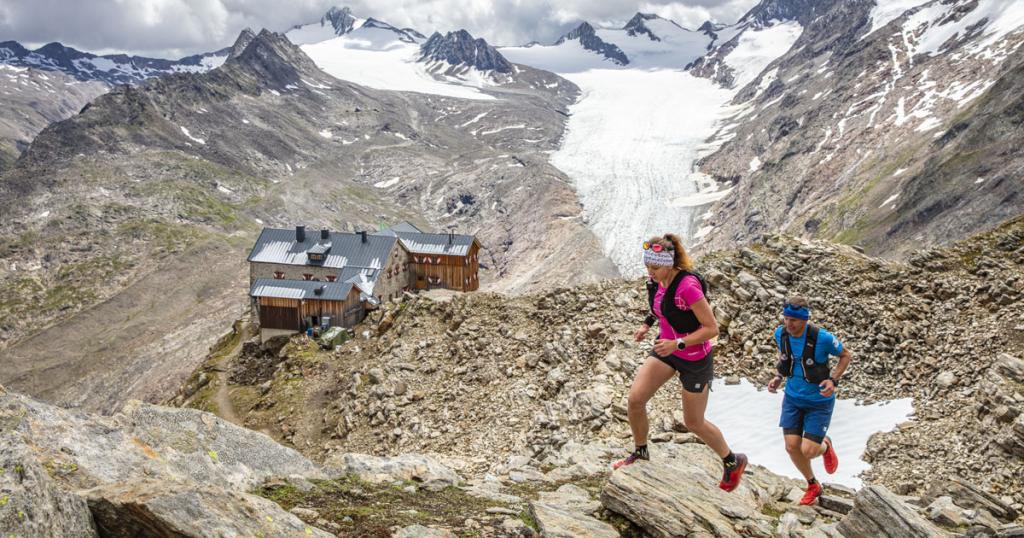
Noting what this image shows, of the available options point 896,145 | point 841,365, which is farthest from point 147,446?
point 896,145

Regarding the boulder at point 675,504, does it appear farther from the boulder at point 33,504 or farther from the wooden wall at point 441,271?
the wooden wall at point 441,271

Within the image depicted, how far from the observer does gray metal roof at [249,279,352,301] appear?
4938cm

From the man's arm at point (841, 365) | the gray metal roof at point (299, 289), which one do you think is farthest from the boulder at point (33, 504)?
the gray metal roof at point (299, 289)

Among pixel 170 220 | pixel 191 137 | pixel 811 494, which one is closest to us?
pixel 811 494

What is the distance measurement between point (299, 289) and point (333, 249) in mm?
8046

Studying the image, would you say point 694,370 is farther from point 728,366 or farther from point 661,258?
point 728,366

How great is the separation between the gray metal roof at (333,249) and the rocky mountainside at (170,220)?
21390mm

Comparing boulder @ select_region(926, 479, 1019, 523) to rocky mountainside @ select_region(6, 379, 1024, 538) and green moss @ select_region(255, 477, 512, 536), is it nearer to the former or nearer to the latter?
rocky mountainside @ select_region(6, 379, 1024, 538)

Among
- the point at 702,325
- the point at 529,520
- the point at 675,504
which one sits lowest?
the point at 529,520

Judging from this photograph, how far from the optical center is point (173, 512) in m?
7.61

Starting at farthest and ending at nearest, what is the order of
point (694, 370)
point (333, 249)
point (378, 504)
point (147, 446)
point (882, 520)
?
point (333, 249) → point (147, 446) → point (378, 504) → point (694, 370) → point (882, 520)

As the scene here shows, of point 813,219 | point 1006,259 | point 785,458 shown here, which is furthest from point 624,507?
point 813,219

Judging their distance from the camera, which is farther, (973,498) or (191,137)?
(191,137)

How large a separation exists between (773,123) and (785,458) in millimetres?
179653
